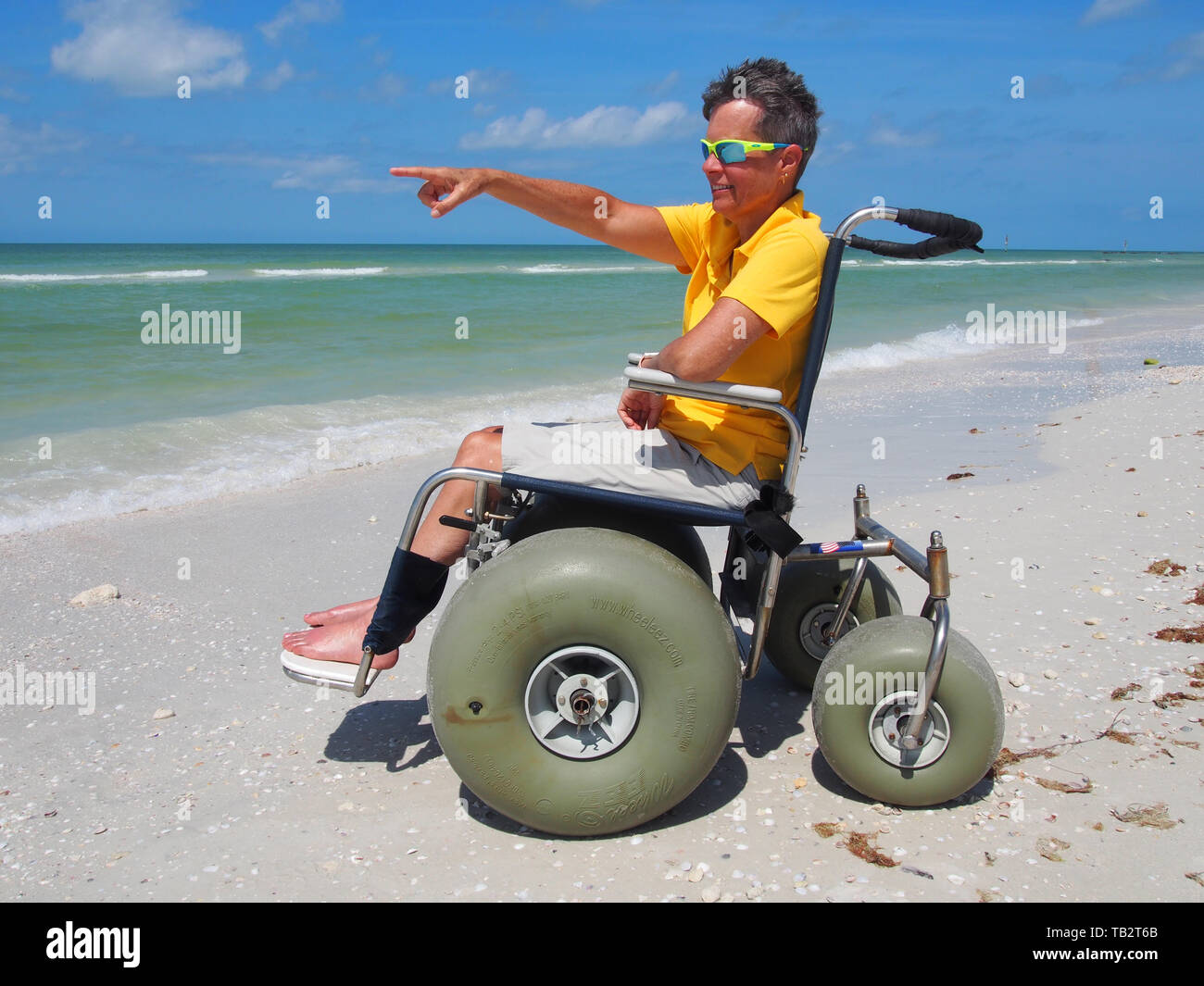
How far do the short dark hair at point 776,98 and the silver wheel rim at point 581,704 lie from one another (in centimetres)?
163

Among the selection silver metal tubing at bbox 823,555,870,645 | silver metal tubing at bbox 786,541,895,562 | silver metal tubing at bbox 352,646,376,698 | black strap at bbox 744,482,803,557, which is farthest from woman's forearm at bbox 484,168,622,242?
silver metal tubing at bbox 352,646,376,698

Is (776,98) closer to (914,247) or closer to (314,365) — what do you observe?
(914,247)

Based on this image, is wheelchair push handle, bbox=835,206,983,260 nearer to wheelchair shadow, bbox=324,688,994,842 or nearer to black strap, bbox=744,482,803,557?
black strap, bbox=744,482,803,557

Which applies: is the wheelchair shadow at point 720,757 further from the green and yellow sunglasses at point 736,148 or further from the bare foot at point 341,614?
the green and yellow sunglasses at point 736,148

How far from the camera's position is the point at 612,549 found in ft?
9.25

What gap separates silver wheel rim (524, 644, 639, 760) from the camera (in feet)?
9.19

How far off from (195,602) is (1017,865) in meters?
3.80

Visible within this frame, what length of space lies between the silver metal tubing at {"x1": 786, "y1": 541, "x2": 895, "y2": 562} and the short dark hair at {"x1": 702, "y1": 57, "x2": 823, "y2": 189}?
48.3 inches

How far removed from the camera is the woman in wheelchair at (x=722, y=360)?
9.25 feet

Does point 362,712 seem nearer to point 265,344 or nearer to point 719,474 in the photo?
point 719,474

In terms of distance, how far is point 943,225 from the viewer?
2994mm

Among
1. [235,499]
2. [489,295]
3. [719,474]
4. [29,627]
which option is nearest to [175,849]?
[719,474]
